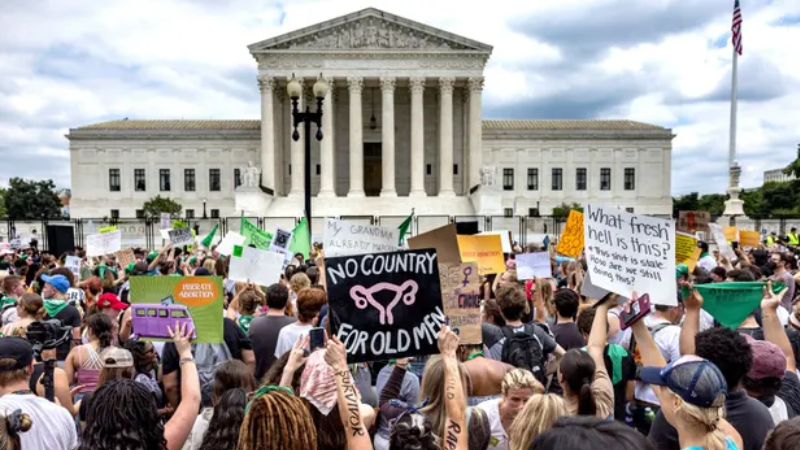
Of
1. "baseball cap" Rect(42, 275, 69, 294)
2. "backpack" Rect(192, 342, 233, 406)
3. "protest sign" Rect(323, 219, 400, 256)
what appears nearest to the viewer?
"backpack" Rect(192, 342, 233, 406)

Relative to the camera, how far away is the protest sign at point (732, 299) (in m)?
5.45

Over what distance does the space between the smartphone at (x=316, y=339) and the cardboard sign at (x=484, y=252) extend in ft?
20.5

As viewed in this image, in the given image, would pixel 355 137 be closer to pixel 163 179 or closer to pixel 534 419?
pixel 163 179

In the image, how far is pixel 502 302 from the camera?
555 centimetres

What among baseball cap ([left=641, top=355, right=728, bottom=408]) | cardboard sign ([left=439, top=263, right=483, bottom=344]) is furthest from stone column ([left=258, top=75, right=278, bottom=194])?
baseball cap ([left=641, top=355, right=728, bottom=408])

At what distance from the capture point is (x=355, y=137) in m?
50.4

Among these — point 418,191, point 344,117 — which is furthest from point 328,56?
point 418,191

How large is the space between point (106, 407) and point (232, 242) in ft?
36.4

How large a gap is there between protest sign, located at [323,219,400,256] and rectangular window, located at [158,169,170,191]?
2078 inches

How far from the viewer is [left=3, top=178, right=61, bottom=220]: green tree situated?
7444cm

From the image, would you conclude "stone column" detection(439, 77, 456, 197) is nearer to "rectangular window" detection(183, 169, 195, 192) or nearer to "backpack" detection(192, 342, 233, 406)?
"rectangular window" detection(183, 169, 195, 192)

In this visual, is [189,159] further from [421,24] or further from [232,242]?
[232,242]

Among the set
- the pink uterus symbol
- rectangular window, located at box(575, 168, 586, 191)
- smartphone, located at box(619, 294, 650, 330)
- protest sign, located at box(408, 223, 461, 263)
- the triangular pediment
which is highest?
the triangular pediment

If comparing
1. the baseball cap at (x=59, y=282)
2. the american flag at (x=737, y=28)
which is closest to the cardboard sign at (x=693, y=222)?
the baseball cap at (x=59, y=282)
